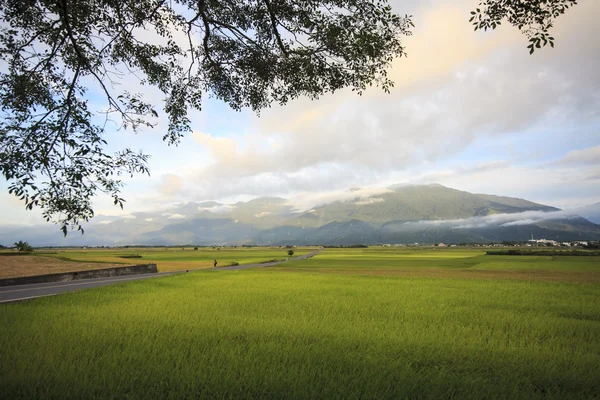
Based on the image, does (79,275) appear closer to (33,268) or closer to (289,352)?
(33,268)

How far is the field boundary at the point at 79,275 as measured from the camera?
80.7 feet

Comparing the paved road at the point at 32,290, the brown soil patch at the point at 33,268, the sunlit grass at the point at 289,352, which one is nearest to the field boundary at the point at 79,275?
the paved road at the point at 32,290

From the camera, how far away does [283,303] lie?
1556 centimetres

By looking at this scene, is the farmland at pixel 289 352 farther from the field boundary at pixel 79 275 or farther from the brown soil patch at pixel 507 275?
the brown soil patch at pixel 507 275

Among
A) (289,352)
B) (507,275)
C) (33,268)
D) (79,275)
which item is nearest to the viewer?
(289,352)

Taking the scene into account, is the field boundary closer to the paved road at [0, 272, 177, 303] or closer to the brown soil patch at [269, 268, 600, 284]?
the paved road at [0, 272, 177, 303]

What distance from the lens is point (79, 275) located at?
101 ft

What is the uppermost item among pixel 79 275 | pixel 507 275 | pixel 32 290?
pixel 32 290

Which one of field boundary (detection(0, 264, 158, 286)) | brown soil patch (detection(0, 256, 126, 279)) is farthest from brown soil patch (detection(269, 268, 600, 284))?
brown soil patch (detection(0, 256, 126, 279))

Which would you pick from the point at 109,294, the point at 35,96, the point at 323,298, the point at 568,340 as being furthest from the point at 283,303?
the point at 35,96

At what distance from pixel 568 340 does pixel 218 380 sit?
9.48 metres

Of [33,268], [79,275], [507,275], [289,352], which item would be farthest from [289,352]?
[507,275]

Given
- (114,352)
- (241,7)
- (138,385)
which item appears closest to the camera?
(138,385)

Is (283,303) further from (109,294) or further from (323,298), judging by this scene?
(109,294)
